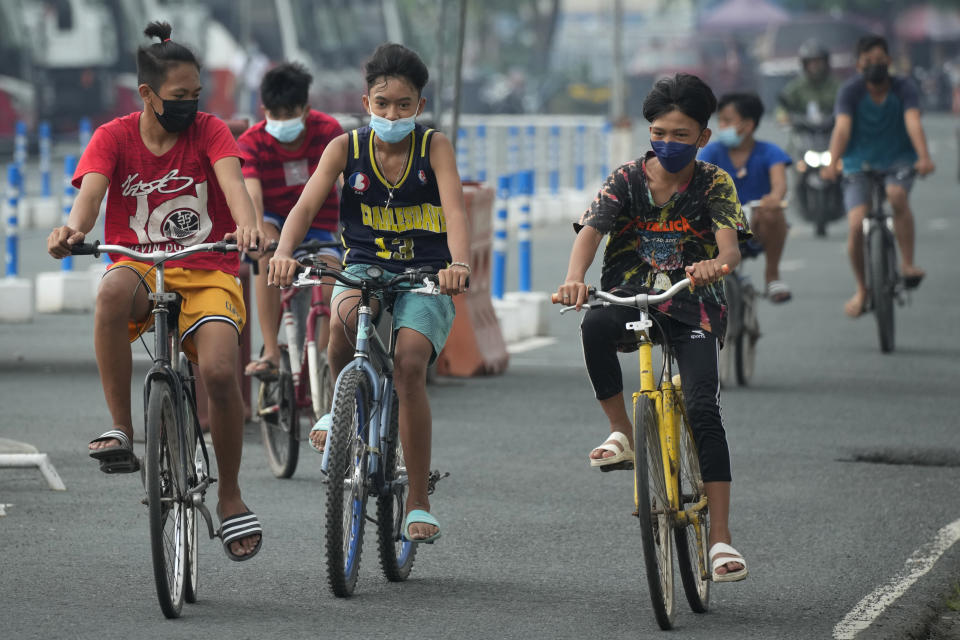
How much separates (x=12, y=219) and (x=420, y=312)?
10707mm

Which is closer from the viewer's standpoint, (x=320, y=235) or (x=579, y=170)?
(x=320, y=235)

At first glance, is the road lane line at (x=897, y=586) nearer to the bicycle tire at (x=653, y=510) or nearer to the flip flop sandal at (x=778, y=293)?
the bicycle tire at (x=653, y=510)

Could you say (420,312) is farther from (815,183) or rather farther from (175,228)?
(815,183)

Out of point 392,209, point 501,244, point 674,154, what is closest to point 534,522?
point 392,209

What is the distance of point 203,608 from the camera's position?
6.39 meters

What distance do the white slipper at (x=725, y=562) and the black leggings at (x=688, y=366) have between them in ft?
0.75

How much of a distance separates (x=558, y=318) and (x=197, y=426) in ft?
36.3

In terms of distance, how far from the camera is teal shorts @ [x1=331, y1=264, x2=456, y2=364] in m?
6.68

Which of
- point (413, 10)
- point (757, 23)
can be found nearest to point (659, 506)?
point (413, 10)

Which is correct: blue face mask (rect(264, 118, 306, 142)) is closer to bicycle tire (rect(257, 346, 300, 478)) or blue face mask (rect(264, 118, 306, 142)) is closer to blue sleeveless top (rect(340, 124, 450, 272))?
bicycle tire (rect(257, 346, 300, 478))

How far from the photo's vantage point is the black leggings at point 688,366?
6297 mm

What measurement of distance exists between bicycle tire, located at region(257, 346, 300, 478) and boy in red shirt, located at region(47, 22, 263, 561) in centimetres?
228

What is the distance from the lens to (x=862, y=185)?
14.0 metres

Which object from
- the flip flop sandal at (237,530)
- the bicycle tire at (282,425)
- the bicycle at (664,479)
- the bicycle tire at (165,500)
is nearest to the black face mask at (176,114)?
the bicycle tire at (165,500)
